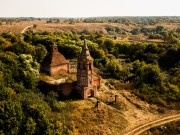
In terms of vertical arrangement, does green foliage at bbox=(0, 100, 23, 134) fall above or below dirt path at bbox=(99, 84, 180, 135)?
above

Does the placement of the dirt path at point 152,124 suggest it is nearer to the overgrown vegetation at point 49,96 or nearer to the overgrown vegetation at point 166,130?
the overgrown vegetation at point 166,130

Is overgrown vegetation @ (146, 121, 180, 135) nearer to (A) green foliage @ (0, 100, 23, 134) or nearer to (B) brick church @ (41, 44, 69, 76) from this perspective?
(A) green foliage @ (0, 100, 23, 134)

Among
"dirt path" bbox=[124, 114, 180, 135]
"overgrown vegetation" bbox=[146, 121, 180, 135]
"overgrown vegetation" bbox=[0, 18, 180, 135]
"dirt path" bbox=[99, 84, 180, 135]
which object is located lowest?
"overgrown vegetation" bbox=[146, 121, 180, 135]

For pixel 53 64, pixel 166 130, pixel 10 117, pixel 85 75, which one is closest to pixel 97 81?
pixel 85 75

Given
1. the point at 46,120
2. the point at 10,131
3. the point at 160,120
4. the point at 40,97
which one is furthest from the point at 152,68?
the point at 10,131

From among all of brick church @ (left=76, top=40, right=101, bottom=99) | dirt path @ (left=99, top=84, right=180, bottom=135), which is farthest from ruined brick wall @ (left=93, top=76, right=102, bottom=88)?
brick church @ (left=76, top=40, right=101, bottom=99)

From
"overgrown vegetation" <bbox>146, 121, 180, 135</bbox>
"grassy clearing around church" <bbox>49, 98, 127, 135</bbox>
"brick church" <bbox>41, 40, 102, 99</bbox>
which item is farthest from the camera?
"brick church" <bbox>41, 40, 102, 99</bbox>

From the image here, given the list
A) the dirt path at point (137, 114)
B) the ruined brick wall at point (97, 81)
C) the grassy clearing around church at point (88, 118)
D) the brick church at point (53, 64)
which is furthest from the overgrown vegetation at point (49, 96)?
the ruined brick wall at point (97, 81)

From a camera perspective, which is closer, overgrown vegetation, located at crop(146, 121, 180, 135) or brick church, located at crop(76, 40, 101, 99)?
overgrown vegetation, located at crop(146, 121, 180, 135)

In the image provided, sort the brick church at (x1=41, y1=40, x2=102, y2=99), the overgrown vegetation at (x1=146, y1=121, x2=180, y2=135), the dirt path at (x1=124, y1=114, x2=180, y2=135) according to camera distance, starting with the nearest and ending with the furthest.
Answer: the dirt path at (x1=124, y1=114, x2=180, y2=135) < the overgrown vegetation at (x1=146, y1=121, x2=180, y2=135) < the brick church at (x1=41, y1=40, x2=102, y2=99)

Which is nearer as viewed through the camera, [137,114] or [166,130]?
[166,130]

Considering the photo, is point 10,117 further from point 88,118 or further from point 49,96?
point 88,118
